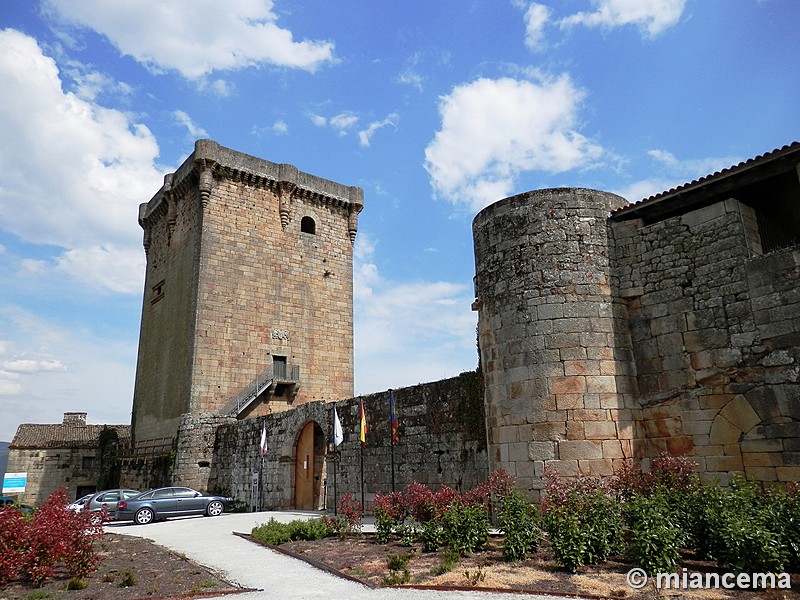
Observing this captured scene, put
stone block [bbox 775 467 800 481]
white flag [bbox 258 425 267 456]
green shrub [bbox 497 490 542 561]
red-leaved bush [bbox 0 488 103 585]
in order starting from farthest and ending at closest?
1. white flag [bbox 258 425 267 456]
2. stone block [bbox 775 467 800 481]
3. green shrub [bbox 497 490 542 561]
4. red-leaved bush [bbox 0 488 103 585]

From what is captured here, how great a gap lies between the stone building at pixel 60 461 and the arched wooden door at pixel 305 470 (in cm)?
1687

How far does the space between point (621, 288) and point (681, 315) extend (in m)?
1.13

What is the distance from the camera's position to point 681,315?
970 cm

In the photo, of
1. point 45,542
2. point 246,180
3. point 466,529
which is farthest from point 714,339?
point 246,180

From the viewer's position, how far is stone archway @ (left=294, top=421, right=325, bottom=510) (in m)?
19.6

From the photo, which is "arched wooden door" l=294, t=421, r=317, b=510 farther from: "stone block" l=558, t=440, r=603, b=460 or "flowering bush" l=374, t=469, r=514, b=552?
"stone block" l=558, t=440, r=603, b=460

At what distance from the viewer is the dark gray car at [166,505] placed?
16984 millimetres

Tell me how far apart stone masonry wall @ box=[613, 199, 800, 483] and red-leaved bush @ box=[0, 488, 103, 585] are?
337 inches

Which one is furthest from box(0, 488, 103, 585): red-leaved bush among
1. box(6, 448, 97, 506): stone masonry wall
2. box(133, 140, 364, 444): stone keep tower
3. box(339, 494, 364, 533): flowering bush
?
box(6, 448, 97, 506): stone masonry wall

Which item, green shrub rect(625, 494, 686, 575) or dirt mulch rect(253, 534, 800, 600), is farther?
green shrub rect(625, 494, 686, 575)

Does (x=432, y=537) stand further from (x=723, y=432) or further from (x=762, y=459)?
(x=762, y=459)

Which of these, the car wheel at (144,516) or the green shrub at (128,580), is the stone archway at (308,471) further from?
the green shrub at (128,580)

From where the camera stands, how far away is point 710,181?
31.4 feet

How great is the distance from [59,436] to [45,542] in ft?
107
